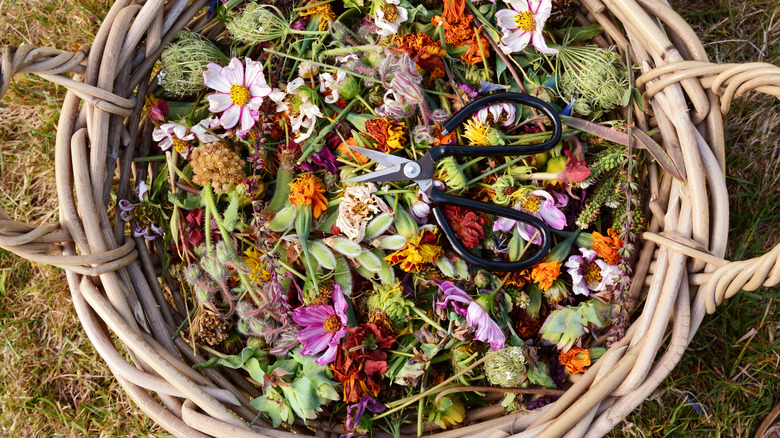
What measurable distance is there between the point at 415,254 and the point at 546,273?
0.32 m

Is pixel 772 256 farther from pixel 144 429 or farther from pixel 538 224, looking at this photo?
pixel 144 429

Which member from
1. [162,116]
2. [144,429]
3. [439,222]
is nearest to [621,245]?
[439,222]

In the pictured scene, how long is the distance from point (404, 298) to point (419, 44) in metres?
0.61

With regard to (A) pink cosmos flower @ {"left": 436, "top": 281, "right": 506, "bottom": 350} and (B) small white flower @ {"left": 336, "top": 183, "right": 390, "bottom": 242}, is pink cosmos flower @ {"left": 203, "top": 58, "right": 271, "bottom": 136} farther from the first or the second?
(A) pink cosmos flower @ {"left": 436, "top": 281, "right": 506, "bottom": 350}

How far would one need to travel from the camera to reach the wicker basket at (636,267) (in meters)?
1.27

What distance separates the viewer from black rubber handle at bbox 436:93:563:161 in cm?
134

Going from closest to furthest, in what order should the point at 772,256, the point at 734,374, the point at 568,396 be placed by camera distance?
the point at 772,256, the point at 568,396, the point at 734,374

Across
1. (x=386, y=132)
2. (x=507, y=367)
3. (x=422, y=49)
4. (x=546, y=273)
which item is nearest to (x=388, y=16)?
(x=422, y=49)

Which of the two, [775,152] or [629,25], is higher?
[629,25]

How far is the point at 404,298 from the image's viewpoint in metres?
1.41

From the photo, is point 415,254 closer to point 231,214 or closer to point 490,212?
point 490,212

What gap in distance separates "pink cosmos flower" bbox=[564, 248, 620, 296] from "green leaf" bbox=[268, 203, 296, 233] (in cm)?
68

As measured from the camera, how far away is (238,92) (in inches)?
54.9

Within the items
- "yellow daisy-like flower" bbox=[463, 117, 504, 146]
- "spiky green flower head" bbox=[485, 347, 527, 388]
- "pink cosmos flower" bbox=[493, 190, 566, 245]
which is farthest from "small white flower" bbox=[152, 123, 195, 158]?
"spiky green flower head" bbox=[485, 347, 527, 388]
